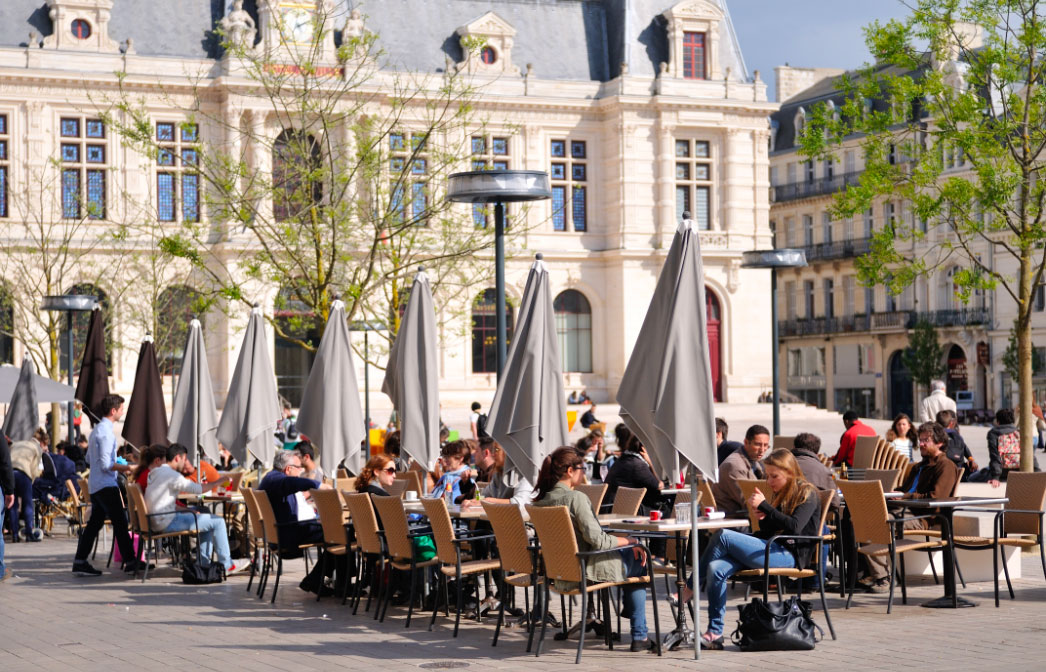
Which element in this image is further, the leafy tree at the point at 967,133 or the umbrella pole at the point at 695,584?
the leafy tree at the point at 967,133

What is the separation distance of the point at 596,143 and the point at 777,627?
38074 mm

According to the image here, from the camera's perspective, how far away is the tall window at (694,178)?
46406 mm

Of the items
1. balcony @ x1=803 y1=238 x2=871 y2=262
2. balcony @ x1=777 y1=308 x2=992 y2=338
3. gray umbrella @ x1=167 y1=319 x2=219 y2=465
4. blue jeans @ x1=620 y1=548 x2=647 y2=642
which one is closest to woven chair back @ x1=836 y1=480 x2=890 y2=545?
blue jeans @ x1=620 y1=548 x2=647 y2=642

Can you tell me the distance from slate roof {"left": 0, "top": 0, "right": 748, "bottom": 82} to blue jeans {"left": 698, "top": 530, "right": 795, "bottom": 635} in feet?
115

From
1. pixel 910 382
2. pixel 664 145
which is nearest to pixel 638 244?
pixel 664 145

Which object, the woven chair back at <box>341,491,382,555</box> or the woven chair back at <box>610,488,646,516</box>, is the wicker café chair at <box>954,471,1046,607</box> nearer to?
the woven chair back at <box>610,488,646,516</box>

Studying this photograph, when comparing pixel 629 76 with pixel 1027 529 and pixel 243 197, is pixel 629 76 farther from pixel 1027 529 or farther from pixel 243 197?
pixel 1027 529

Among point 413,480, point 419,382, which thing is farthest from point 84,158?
point 419,382

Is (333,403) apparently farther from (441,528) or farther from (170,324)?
(170,324)

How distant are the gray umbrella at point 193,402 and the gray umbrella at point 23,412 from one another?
2.12 metres

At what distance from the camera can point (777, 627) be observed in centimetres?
912

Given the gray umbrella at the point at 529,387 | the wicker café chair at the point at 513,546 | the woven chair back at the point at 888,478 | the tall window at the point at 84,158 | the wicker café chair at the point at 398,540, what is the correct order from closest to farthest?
the wicker café chair at the point at 513,546, the wicker café chair at the point at 398,540, the gray umbrella at the point at 529,387, the woven chair back at the point at 888,478, the tall window at the point at 84,158

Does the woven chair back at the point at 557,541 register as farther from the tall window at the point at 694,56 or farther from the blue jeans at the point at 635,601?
the tall window at the point at 694,56

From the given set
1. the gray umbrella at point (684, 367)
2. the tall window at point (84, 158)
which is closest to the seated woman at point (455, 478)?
the gray umbrella at point (684, 367)
